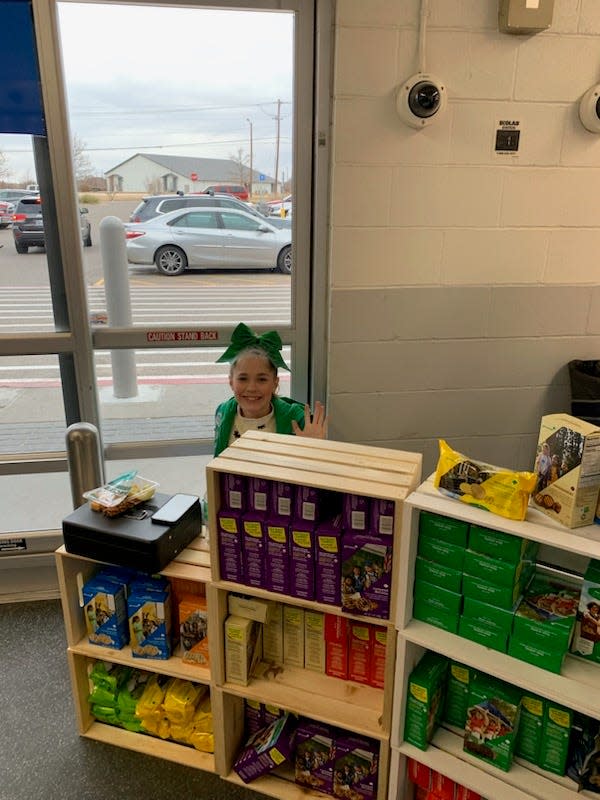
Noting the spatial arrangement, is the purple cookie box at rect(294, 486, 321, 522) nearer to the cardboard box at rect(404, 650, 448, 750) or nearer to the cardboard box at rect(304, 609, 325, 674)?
the cardboard box at rect(304, 609, 325, 674)

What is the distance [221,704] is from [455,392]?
1482mm

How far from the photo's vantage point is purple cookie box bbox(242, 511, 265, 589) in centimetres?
166

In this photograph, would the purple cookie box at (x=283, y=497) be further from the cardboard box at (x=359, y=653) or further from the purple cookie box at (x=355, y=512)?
the cardboard box at (x=359, y=653)

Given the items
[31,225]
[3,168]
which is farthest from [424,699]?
[3,168]

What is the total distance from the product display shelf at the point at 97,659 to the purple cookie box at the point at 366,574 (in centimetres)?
50

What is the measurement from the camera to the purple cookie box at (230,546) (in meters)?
1.68

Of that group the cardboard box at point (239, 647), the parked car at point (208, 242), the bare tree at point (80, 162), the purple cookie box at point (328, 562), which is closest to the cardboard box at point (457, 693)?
the purple cookie box at point (328, 562)

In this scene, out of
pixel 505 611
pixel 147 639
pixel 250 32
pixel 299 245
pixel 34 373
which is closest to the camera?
pixel 505 611

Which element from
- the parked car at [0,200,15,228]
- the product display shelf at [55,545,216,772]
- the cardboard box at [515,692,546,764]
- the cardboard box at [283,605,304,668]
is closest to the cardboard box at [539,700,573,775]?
the cardboard box at [515,692,546,764]

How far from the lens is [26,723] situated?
2137mm

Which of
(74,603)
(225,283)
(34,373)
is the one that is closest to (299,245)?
(225,283)

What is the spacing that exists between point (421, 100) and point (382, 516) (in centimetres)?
151

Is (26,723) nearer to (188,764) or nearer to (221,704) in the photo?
(188,764)

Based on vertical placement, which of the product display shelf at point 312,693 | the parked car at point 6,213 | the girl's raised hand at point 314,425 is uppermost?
the parked car at point 6,213
